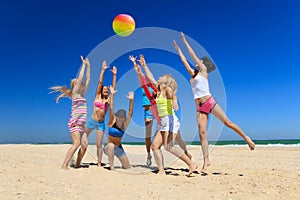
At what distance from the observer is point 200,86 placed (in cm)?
599

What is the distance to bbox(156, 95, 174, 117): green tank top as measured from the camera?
6039 mm

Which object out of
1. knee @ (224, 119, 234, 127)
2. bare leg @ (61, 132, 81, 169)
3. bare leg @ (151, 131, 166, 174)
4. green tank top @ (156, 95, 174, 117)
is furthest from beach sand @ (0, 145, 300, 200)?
green tank top @ (156, 95, 174, 117)

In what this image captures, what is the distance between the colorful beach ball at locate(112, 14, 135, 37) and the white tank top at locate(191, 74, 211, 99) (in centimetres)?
257

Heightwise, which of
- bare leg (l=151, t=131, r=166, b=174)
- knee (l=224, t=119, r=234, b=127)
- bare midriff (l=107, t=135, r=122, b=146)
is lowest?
bare leg (l=151, t=131, r=166, b=174)

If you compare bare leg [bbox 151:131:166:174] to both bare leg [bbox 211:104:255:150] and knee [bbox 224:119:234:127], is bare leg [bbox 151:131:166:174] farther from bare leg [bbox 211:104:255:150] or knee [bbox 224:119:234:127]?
knee [bbox 224:119:234:127]

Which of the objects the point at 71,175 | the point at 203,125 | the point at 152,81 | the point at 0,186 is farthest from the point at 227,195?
the point at 152,81

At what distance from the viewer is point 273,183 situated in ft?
15.5

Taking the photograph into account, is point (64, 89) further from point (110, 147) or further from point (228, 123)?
point (228, 123)

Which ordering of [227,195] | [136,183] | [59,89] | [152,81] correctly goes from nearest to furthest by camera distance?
1. [227,195]
2. [136,183]
3. [59,89]
4. [152,81]

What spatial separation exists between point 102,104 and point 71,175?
2110 mm

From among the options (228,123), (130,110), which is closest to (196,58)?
(228,123)

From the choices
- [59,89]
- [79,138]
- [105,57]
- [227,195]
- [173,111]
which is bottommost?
[227,195]

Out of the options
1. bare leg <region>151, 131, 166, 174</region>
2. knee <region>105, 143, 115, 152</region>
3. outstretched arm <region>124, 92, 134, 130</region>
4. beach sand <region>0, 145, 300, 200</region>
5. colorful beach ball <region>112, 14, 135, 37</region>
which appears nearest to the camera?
beach sand <region>0, 145, 300, 200</region>

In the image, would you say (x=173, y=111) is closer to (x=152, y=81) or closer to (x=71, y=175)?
(x=152, y=81)
